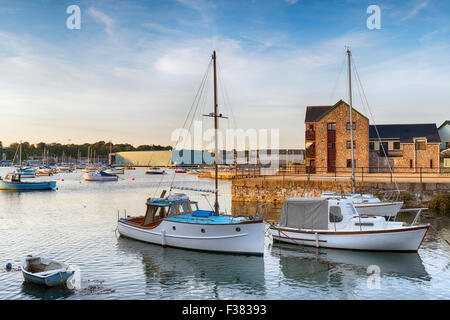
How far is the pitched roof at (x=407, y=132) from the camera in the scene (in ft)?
178

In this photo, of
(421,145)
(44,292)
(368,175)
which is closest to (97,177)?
(368,175)

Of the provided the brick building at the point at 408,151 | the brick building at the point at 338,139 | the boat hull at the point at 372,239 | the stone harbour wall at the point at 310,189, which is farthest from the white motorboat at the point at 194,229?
the brick building at the point at 408,151

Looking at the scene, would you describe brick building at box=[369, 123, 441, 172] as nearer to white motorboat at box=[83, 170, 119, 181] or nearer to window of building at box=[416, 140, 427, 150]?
window of building at box=[416, 140, 427, 150]

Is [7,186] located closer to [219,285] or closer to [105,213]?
[105,213]

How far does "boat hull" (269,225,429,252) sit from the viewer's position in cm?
1825

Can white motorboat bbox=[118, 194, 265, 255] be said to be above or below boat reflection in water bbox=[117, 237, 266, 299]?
above

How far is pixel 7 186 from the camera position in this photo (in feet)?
217

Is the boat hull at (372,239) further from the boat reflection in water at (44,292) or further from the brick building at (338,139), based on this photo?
the brick building at (338,139)

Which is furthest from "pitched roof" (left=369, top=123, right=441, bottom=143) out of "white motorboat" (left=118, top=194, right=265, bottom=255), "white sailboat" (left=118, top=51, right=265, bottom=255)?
"white motorboat" (left=118, top=194, right=265, bottom=255)

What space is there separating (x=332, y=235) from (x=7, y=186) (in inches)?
2550

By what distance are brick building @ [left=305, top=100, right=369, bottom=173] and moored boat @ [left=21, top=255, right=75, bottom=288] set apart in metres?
38.1

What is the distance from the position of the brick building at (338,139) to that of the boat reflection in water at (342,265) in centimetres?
2977

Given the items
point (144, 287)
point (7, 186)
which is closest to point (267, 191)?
point (144, 287)

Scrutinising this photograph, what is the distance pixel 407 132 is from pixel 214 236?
156 feet
